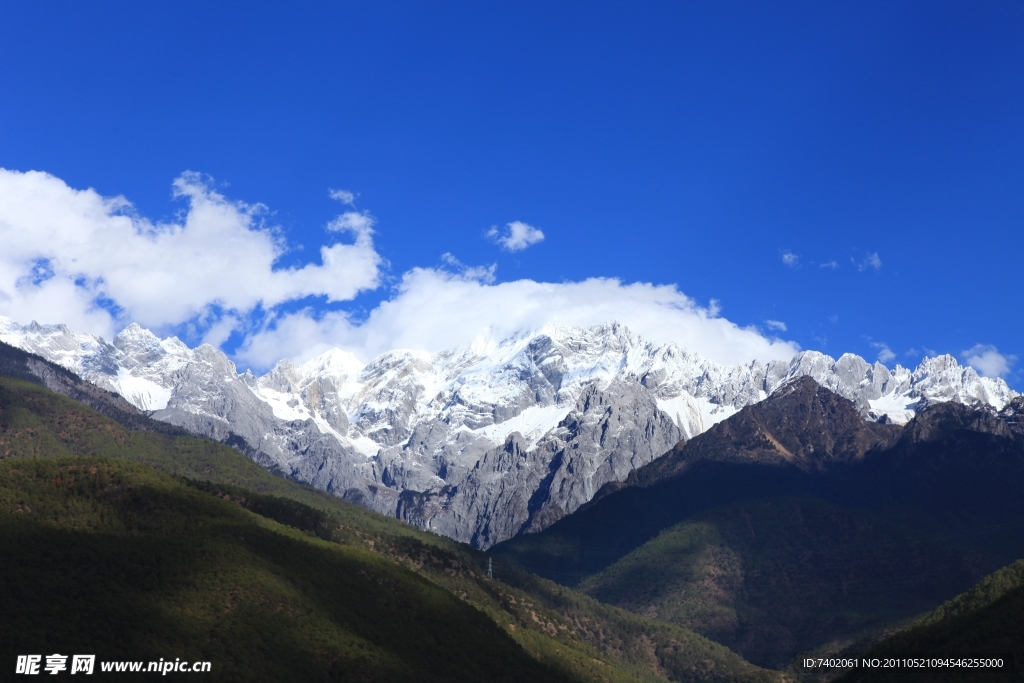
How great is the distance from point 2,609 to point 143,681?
26052 mm

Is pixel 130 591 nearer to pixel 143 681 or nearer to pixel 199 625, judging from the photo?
pixel 199 625

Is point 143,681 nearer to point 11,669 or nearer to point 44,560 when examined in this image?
point 11,669

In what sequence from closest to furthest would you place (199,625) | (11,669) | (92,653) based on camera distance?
(11,669)
(92,653)
(199,625)

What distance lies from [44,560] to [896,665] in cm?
14326

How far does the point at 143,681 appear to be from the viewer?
17312 centimetres

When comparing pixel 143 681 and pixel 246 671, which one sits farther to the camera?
pixel 246 671

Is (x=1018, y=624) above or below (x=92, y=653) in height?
above

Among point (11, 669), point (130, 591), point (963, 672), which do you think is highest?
point (963, 672)

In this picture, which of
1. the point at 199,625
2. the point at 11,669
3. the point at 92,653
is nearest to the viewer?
the point at 11,669

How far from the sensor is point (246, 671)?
Result: 187000mm

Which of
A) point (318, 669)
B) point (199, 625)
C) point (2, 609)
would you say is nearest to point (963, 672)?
point (318, 669)

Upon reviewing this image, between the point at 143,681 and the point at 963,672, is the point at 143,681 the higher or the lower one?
the lower one

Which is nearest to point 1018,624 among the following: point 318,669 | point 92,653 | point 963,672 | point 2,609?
point 963,672

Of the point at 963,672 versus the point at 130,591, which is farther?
the point at 130,591
